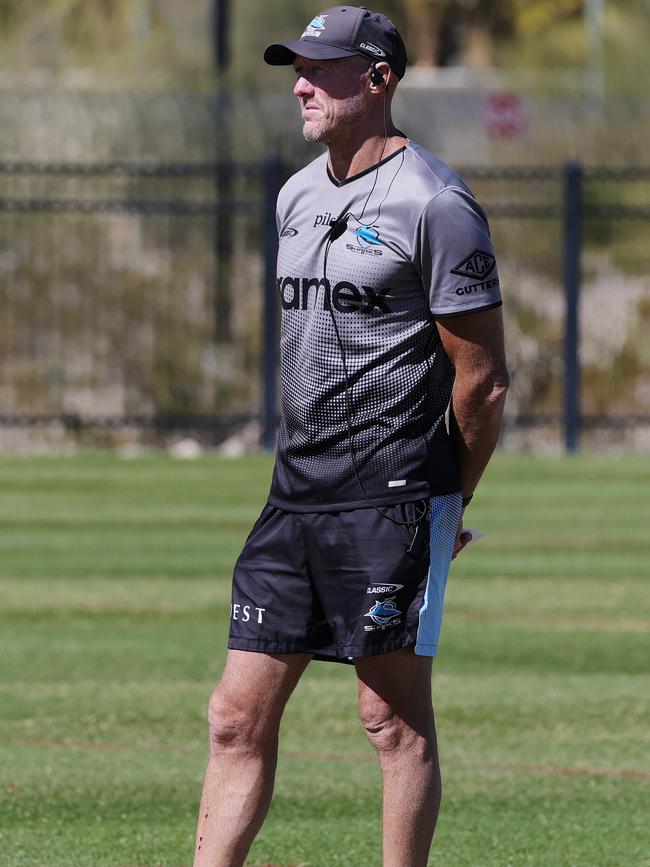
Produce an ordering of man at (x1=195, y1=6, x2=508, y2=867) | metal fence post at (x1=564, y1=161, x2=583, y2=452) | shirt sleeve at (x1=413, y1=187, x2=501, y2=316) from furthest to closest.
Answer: metal fence post at (x1=564, y1=161, x2=583, y2=452) → man at (x1=195, y1=6, x2=508, y2=867) → shirt sleeve at (x1=413, y1=187, x2=501, y2=316)

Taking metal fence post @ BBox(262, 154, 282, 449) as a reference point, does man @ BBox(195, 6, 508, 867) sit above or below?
above

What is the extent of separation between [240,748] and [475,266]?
51.4 inches

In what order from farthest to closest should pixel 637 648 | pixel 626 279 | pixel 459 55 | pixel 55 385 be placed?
pixel 459 55, pixel 626 279, pixel 55 385, pixel 637 648

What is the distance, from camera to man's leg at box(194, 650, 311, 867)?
4863mm

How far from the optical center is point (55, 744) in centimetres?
761

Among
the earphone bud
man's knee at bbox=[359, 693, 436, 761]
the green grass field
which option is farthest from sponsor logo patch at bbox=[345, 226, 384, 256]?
the green grass field

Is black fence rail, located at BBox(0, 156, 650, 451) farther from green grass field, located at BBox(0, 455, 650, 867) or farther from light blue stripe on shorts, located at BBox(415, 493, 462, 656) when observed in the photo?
light blue stripe on shorts, located at BBox(415, 493, 462, 656)

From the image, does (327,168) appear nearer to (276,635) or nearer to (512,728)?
(276,635)

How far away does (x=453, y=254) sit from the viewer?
469 cm

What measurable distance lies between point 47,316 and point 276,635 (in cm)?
1819

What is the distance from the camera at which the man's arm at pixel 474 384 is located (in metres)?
4.80

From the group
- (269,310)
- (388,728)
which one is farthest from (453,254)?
(269,310)

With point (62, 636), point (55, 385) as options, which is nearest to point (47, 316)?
point (55, 385)

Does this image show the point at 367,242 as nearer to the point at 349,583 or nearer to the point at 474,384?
the point at 474,384
